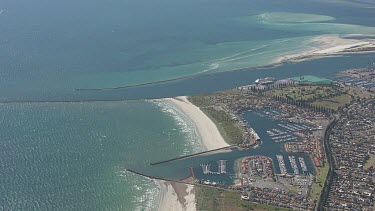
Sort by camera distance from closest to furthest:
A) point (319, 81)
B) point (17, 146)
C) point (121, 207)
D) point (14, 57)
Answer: point (121, 207), point (17, 146), point (319, 81), point (14, 57)

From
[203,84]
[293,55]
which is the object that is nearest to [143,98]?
[203,84]

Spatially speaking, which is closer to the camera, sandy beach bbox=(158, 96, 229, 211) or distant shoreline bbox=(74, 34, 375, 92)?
sandy beach bbox=(158, 96, 229, 211)

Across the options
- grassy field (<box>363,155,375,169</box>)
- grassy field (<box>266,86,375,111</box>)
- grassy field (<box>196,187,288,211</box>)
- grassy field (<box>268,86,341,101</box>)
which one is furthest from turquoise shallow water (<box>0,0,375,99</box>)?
grassy field (<box>363,155,375,169</box>)

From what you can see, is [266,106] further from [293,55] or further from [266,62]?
[293,55]

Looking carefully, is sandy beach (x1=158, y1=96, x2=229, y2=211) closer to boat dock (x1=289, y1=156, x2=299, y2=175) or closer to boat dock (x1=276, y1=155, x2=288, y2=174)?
boat dock (x1=276, y1=155, x2=288, y2=174)

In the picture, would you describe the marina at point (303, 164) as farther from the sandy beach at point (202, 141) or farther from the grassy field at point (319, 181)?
the sandy beach at point (202, 141)

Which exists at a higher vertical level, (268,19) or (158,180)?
(268,19)
